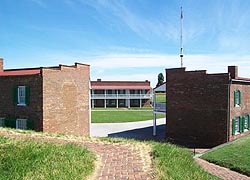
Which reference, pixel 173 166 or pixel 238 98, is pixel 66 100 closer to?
pixel 238 98

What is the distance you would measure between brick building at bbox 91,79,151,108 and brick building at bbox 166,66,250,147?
31.3 metres

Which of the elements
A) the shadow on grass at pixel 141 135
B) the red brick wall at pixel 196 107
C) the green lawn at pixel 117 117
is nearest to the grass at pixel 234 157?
the red brick wall at pixel 196 107

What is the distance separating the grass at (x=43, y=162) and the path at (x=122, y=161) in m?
0.42

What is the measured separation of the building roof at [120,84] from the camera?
185 ft

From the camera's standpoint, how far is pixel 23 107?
21500 millimetres

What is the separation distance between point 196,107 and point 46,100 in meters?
13.0

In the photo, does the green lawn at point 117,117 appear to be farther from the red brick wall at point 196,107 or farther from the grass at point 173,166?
the grass at point 173,166

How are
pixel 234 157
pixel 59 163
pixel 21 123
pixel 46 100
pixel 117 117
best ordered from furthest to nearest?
pixel 117 117 → pixel 21 123 → pixel 46 100 → pixel 234 157 → pixel 59 163

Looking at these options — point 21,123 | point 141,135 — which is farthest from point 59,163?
point 141,135

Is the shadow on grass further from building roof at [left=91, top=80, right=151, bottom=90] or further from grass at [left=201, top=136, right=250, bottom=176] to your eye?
building roof at [left=91, top=80, right=151, bottom=90]

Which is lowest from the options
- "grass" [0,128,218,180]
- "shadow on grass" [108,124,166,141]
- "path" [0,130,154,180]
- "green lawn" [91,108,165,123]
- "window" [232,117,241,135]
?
"shadow on grass" [108,124,166,141]

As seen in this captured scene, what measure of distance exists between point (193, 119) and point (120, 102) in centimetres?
3512

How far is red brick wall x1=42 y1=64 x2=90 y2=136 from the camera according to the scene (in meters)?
20.6

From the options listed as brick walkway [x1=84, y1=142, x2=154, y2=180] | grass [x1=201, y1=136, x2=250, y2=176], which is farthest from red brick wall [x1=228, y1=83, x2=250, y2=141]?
brick walkway [x1=84, y1=142, x2=154, y2=180]
